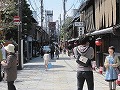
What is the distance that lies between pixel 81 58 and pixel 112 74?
263cm

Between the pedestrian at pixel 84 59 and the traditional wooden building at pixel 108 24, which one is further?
the traditional wooden building at pixel 108 24

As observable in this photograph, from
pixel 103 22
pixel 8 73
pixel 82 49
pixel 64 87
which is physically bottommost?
pixel 64 87

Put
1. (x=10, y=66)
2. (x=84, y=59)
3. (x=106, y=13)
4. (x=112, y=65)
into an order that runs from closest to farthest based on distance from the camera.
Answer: (x=84, y=59) < (x=10, y=66) < (x=112, y=65) < (x=106, y=13)

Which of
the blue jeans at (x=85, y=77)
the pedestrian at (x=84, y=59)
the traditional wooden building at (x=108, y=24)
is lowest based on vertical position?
the blue jeans at (x=85, y=77)

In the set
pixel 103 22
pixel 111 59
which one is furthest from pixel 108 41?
pixel 111 59

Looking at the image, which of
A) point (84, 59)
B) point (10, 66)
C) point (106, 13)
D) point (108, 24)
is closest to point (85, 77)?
point (84, 59)

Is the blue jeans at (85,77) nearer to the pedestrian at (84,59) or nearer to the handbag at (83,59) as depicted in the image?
the pedestrian at (84,59)

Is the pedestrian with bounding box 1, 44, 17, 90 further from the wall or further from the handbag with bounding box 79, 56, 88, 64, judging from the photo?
the wall

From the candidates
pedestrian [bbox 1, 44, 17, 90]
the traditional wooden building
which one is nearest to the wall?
the traditional wooden building

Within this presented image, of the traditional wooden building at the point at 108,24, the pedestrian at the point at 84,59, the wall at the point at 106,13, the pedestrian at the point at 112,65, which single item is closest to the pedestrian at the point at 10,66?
the pedestrian at the point at 84,59

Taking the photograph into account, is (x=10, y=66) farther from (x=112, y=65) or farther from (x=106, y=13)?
(x=106, y=13)

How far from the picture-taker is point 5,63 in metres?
9.34

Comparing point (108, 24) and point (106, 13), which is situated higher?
point (106, 13)

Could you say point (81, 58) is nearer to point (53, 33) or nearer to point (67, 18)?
point (67, 18)
